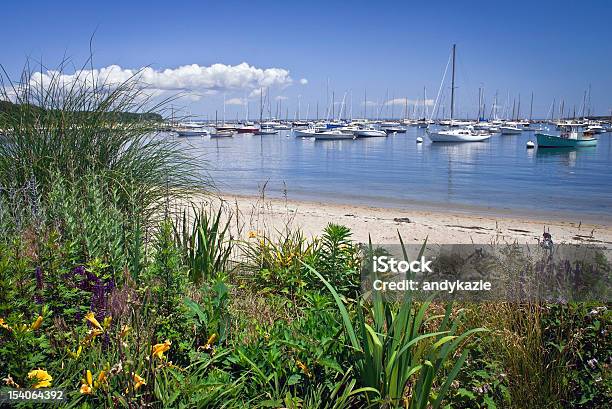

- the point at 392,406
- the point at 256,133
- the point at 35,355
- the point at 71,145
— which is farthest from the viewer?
the point at 256,133

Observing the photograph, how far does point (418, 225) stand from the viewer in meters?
13.7

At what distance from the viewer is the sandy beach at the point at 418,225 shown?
37.3 feet

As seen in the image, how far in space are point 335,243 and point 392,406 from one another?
1.77 m

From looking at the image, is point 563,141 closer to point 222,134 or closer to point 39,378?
point 222,134

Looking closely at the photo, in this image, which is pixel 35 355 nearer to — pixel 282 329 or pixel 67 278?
pixel 67 278

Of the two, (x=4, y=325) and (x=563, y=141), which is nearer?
(x=4, y=325)

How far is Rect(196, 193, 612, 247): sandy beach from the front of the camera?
37.3ft

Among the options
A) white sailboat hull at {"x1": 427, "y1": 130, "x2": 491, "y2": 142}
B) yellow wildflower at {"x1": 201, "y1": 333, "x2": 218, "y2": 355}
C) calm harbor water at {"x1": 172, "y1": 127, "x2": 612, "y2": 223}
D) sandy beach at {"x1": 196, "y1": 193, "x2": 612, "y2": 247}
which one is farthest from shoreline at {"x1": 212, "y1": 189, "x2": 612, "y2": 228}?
white sailboat hull at {"x1": 427, "y1": 130, "x2": 491, "y2": 142}

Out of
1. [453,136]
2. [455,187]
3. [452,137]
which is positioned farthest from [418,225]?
[452,137]

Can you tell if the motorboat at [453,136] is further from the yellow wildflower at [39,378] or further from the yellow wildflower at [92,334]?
the yellow wildflower at [39,378]

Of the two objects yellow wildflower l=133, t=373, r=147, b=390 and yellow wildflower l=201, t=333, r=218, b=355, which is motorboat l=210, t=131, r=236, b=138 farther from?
yellow wildflower l=133, t=373, r=147, b=390

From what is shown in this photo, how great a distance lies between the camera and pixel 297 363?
8.98 feet

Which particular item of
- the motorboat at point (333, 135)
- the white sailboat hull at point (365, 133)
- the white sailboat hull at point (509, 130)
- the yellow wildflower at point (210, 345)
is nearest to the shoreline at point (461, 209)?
the yellow wildflower at point (210, 345)

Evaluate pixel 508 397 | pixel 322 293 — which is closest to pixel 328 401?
pixel 508 397
